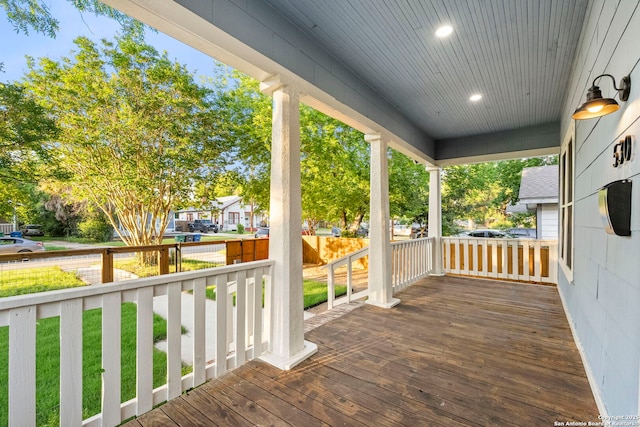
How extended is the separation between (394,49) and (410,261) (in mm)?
3631

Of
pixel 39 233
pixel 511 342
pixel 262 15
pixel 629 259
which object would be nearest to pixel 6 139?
pixel 39 233

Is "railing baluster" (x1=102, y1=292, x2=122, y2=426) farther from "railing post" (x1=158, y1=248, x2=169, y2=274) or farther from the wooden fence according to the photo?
"railing post" (x1=158, y1=248, x2=169, y2=274)

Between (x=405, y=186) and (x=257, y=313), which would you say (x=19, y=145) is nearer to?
(x=257, y=313)

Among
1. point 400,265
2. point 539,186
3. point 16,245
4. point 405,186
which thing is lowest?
point 400,265

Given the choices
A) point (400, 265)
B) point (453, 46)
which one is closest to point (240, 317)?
point (453, 46)

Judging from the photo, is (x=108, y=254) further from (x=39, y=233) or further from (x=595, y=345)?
(x=595, y=345)

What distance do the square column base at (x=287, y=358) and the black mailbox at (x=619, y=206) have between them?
2216 mm

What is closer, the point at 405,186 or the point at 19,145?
the point at 19,145

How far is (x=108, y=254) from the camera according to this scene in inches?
146

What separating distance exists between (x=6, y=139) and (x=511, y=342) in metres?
6.78

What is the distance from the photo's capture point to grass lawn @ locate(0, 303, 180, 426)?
7.42 feet

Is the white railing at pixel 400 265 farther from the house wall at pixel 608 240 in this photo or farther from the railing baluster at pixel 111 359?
the railing baluster at pixel 111 359

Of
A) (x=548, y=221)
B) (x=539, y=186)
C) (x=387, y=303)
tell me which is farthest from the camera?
(x=539, y=186)

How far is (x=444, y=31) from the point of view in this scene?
8.04 ft
